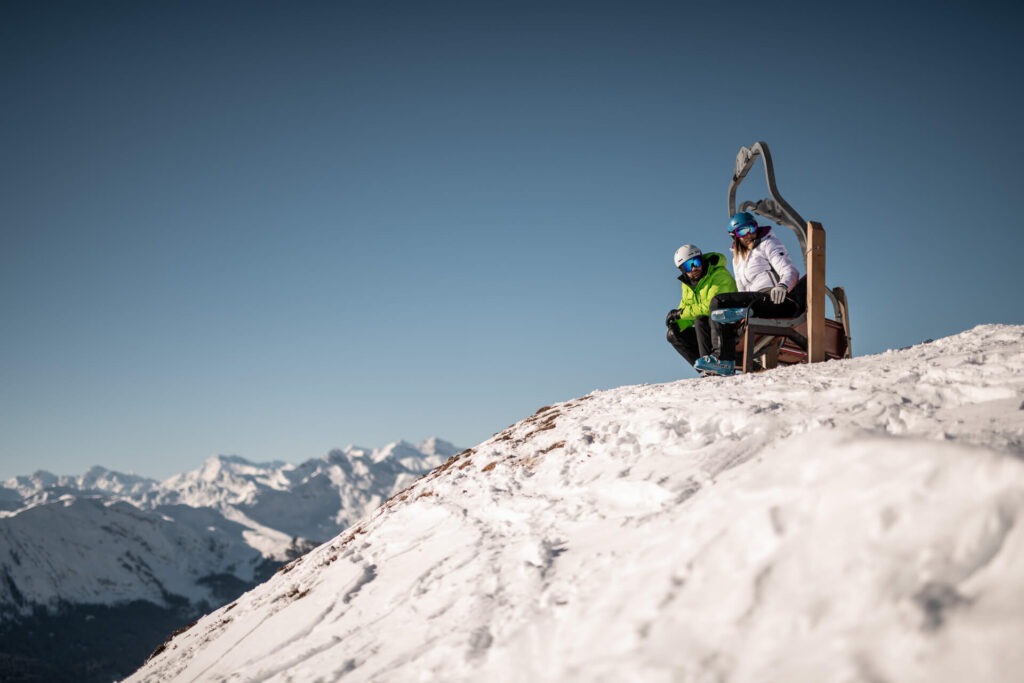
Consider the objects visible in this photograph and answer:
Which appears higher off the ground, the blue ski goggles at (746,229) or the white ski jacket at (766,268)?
the blue ski goggles at (746,229)

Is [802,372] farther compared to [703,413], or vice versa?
[802,372]

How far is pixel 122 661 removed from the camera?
161m

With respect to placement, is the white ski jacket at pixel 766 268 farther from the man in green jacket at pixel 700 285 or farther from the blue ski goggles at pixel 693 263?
the blue ski goggles at pixel 693 263

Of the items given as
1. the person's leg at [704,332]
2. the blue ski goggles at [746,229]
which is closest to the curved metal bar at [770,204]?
the blue ski goggles at [746,229]

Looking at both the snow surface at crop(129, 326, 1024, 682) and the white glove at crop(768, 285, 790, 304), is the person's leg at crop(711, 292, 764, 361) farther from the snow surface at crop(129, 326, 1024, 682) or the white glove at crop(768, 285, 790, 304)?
the snow surface at crop(129, 326, 1024, 682)

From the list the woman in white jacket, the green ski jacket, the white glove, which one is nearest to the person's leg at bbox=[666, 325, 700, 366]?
the green ski jacket

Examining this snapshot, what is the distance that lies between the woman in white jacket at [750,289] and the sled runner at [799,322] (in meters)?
0.15

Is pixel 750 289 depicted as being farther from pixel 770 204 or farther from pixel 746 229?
pixel 770 204

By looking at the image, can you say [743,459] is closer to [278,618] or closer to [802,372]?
[802,372]

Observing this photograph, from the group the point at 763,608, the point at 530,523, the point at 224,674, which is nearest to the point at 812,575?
the point at 763,608

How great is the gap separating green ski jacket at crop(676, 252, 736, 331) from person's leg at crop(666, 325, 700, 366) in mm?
255

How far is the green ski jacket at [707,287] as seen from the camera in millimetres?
7559

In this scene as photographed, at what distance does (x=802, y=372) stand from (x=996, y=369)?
1.69 meters

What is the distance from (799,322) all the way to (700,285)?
1310 mm
